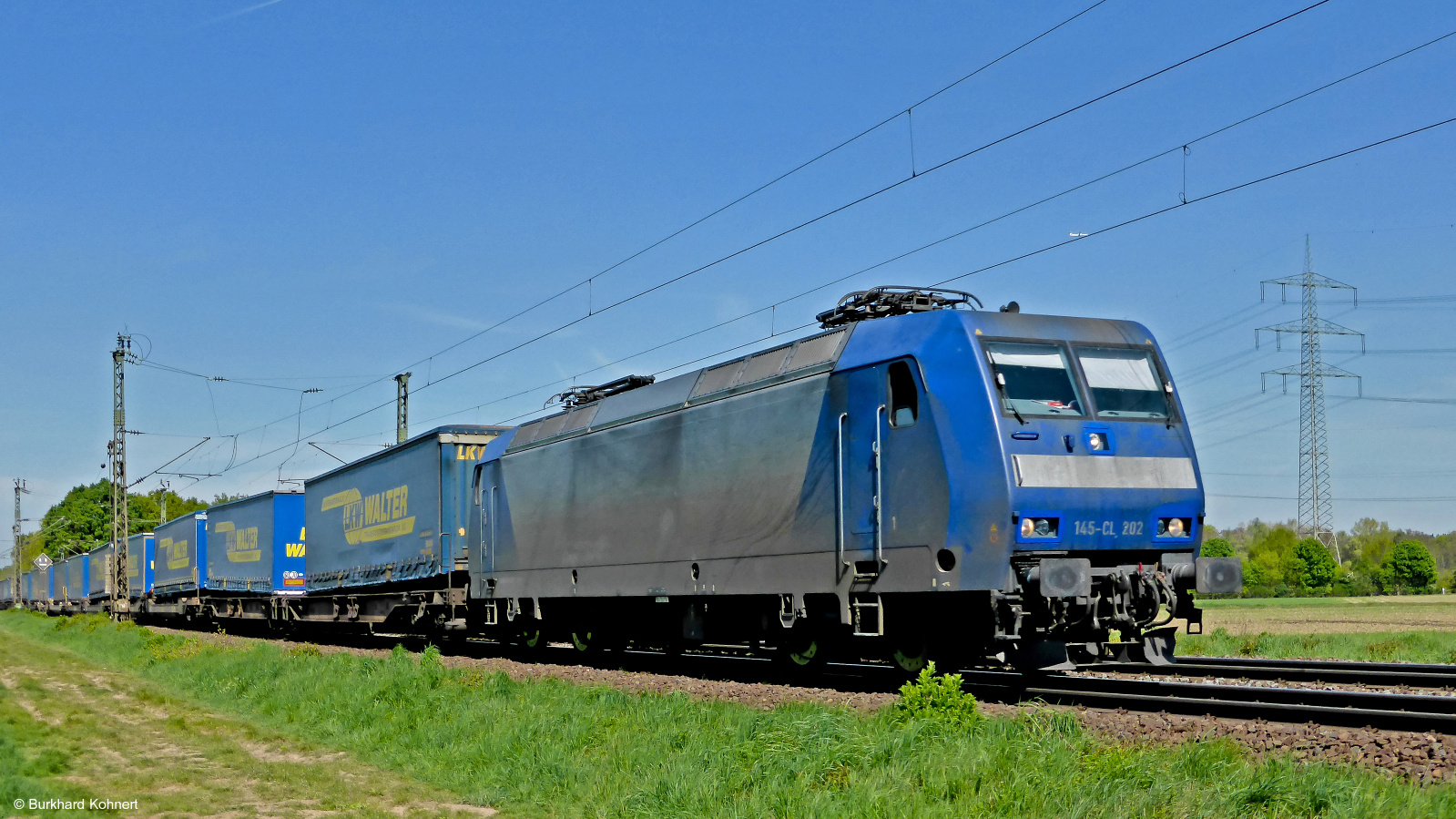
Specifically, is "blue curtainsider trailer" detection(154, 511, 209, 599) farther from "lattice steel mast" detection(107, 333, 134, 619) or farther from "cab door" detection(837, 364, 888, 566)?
"cab door" detection(837, 364, 888, 566)

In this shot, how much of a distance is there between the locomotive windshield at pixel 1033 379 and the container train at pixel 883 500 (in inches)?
0.9

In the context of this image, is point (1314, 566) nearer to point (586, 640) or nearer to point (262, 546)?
point (262, 546)

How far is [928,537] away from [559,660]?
10241 millimetres

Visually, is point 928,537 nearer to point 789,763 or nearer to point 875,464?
point 875,464

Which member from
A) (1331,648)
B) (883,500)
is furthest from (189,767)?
(1331,648)

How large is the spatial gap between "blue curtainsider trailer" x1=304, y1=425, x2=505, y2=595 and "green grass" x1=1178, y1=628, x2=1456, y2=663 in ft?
43.6

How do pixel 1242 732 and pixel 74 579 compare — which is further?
pixel 74 579

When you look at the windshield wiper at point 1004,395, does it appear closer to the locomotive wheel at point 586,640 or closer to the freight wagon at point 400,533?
the locomotive wheel at point 586,640

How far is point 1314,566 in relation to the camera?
346 ft

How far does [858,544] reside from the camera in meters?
13.0

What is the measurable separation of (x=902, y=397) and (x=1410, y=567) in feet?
372

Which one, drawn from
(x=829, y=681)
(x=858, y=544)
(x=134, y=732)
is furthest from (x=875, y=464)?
(x=134, y=732)

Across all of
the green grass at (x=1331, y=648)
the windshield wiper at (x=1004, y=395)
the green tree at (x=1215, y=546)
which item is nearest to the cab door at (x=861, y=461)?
the windshield wiper at (x=1004, y=395)

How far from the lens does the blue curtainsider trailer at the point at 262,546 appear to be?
34.6m
